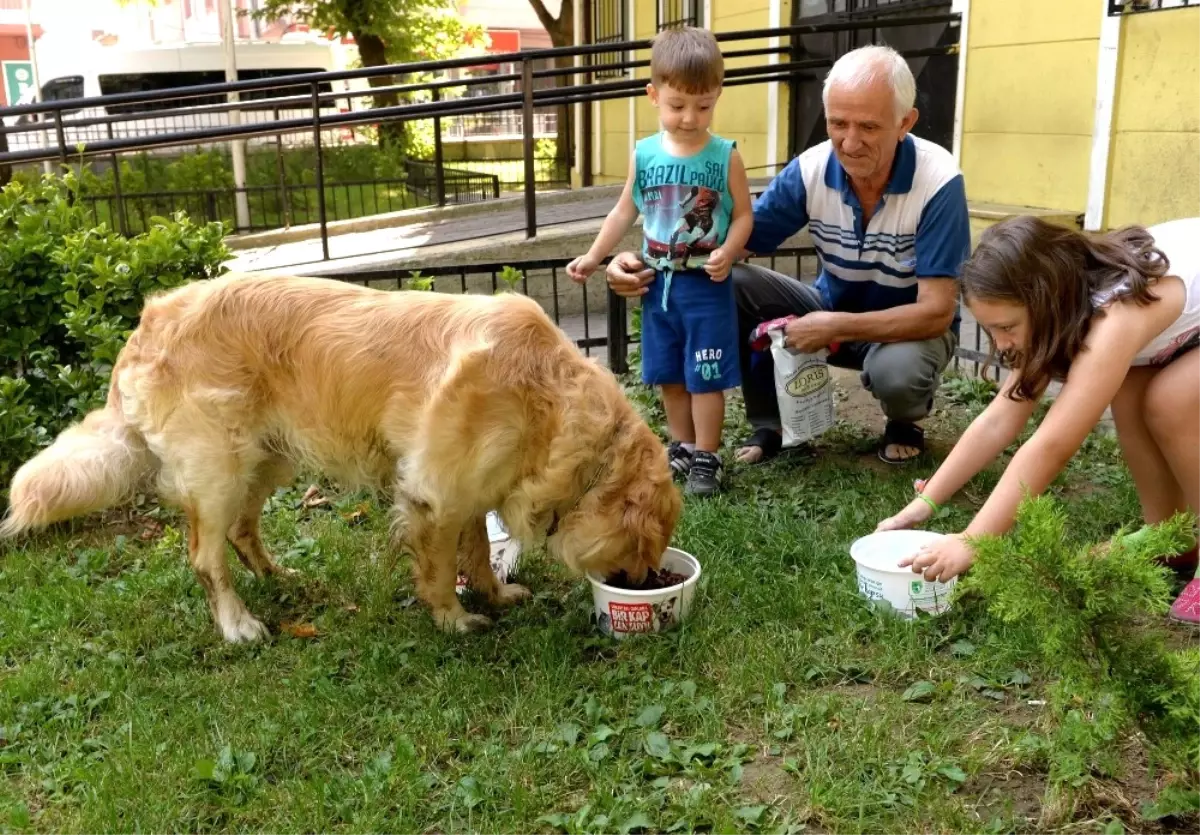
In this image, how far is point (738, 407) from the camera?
5.27 metres

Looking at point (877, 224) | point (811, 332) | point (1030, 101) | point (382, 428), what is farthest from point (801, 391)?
point (1030, 101)

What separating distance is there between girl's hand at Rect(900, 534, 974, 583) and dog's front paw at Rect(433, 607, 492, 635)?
1423mm

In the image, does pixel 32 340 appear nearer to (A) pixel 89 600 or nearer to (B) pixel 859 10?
(A) pixel 89 600

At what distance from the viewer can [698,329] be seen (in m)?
4.00

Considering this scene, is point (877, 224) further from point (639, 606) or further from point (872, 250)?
point (639, 606)

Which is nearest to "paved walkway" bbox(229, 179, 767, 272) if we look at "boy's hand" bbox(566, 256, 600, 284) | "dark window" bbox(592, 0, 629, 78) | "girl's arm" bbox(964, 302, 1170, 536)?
"dark window" bbox(592, 0, 629, 78)

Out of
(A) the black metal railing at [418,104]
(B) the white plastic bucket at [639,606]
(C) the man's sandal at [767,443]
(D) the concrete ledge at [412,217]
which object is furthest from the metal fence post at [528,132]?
(B) the white plastic bucket at [639,606]

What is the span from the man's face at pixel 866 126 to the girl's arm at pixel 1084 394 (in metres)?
1.34

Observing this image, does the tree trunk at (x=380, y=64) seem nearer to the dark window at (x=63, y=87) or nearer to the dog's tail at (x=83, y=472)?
the dark window at (x=63, y=87)

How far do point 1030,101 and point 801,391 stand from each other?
3.43 m

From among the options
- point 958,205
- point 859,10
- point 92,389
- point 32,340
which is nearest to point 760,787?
point 958,205

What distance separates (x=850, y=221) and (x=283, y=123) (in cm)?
618

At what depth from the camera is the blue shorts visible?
400 cm

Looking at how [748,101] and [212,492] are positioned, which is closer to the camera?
[212,492]
